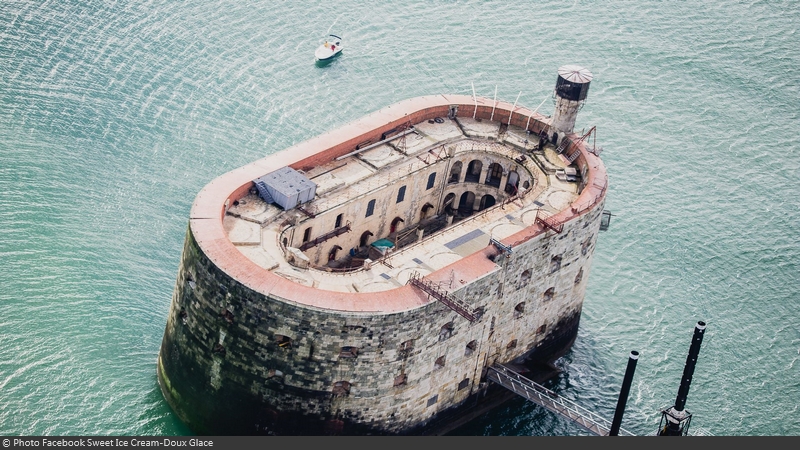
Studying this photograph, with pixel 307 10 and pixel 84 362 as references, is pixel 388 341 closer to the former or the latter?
pixel 84 362

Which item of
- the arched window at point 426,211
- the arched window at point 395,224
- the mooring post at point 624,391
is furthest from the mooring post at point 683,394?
the arched window at point 426,211

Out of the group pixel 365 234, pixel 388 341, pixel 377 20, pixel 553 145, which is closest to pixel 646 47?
pixel 377 20

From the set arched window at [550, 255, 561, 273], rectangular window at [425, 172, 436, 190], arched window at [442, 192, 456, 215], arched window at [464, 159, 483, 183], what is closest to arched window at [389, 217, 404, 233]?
rectangular window at [425, 172, 436, 190]

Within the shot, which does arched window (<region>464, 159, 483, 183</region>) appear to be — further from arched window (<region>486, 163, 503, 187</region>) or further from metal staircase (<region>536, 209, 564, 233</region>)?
metal staircase (<region>536, 209, 564, 233</region>)

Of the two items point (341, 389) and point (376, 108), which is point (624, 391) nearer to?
point (341, 389)

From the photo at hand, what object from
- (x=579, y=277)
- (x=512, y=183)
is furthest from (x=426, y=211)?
(x=579, y=277)

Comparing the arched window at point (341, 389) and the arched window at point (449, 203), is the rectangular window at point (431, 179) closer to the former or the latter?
the arched window at point (449, 203)

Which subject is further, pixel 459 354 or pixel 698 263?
pixel 698 263
